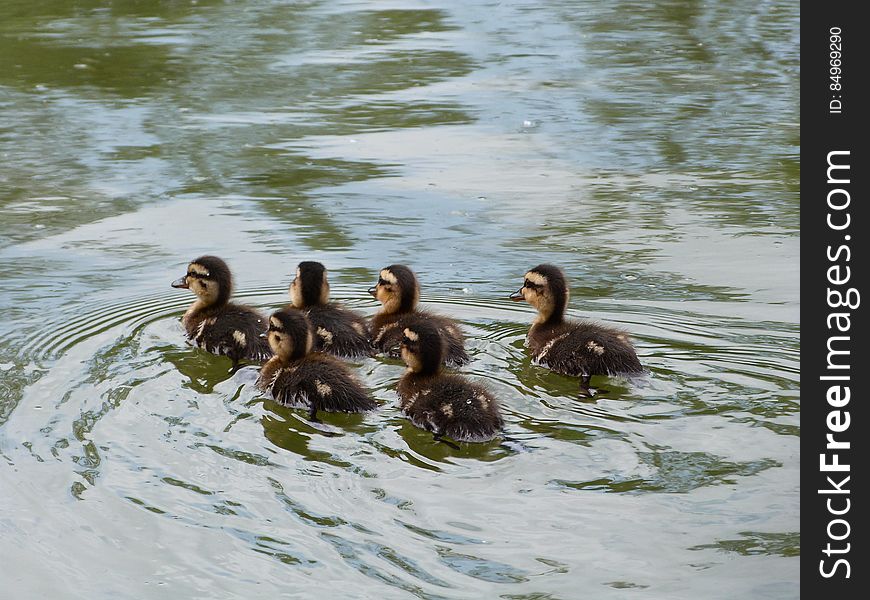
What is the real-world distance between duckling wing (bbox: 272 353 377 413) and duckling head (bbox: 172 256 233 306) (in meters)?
0.84

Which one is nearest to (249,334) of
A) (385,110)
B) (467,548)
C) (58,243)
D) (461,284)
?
(461,284)

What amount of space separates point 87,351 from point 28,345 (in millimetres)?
261

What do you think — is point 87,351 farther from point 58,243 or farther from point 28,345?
point 58,243

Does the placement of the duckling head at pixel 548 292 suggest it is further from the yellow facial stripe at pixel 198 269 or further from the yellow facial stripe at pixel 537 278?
the yellow facial stripe at pixel 198 269

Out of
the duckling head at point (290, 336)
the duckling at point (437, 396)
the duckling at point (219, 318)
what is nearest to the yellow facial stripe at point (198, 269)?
the duckling at point (219, 318)

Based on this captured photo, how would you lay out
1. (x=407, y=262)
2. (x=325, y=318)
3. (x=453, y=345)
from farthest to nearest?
(x=407, y=262)
(x=325, y=318)
(x=453, y=345)

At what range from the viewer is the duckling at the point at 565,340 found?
188 inches

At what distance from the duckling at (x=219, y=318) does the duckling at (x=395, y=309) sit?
1.50 ft

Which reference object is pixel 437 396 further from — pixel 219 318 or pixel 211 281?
pixel 211 281

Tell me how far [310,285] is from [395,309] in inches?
13.8

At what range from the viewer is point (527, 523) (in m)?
3.63

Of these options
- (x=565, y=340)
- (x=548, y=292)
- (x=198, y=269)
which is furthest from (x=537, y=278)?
(x=198, y=269)

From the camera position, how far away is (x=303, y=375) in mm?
4699

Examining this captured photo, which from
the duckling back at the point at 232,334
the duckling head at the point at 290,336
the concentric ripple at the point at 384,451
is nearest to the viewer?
the concentric ripple at the point at 384,451
